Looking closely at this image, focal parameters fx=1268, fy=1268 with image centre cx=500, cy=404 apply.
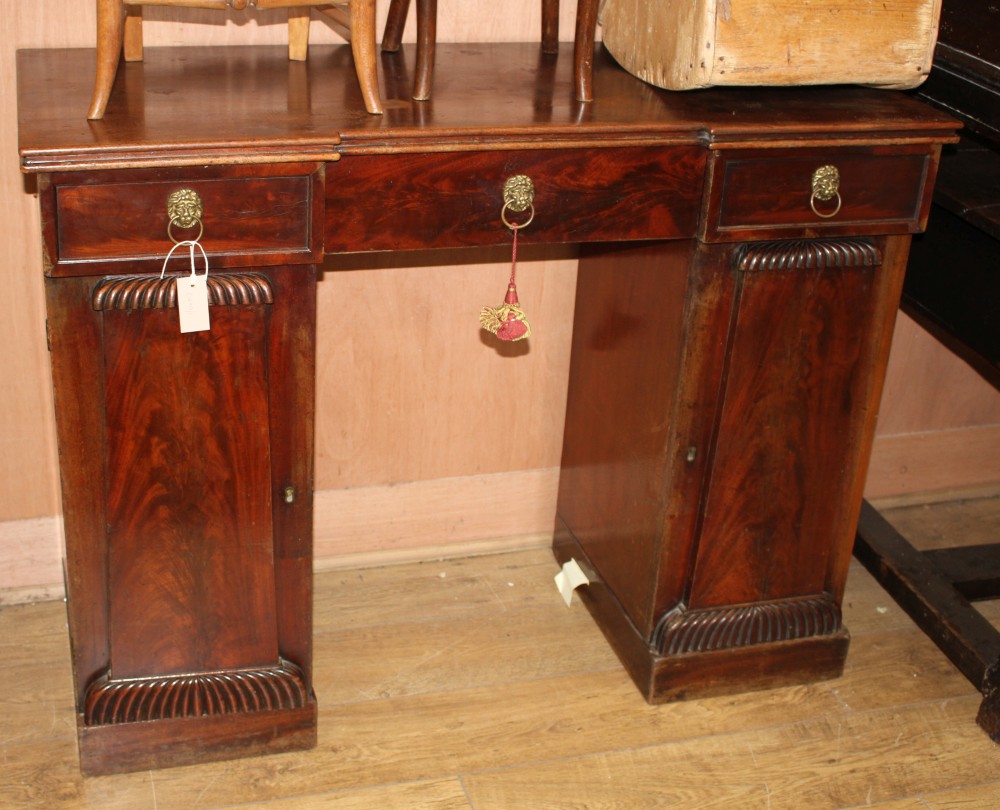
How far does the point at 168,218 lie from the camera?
5.56ft

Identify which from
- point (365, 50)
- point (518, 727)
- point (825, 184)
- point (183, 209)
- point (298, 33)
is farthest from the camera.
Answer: point (518, 727)

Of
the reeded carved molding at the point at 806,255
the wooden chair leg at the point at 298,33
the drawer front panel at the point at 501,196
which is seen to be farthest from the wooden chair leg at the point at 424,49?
the reeded carved molding at the point at 806,255

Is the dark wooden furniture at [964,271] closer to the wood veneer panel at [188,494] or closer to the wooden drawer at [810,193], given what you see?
the wooden drawer at [810,193]

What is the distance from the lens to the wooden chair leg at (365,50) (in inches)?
71.9

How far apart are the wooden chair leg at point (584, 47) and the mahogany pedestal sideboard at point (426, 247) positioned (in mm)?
31

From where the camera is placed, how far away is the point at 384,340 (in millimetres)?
2457

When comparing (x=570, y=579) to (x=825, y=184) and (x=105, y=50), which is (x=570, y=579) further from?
(x=105, y=50)

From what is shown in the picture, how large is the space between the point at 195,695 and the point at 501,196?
93 centimetres

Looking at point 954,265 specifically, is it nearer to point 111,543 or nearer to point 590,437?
point 590,437

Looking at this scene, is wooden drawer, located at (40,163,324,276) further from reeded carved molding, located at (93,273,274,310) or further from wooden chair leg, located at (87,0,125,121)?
wooden chair leg, located at (87,0,125,121)

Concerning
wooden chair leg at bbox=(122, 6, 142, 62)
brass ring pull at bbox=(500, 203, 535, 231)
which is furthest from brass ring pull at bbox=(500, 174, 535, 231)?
wooden chair leg at bbox=(122, 6, 142, 62)

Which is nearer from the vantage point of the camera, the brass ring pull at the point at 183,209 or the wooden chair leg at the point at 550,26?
the brass ring pull at the point at 183,209

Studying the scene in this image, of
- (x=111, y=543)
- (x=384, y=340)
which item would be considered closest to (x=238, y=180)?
(x=111, y=543)

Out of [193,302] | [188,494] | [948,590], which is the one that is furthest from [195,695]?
[948,590]
